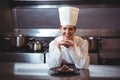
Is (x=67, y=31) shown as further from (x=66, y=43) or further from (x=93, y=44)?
(x=93, y=44)

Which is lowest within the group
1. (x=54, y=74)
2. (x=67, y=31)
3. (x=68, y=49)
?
(x=54, y=74)

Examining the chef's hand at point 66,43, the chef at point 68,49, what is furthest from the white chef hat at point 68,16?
the chef's hand at point 66,43

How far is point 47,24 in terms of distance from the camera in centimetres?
360

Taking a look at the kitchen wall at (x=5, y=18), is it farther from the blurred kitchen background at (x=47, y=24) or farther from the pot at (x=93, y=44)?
the pot at (x=93, y=44)

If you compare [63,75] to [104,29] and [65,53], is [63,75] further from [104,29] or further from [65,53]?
[104,29]

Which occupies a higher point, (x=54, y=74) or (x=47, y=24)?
(x=47, y=24)

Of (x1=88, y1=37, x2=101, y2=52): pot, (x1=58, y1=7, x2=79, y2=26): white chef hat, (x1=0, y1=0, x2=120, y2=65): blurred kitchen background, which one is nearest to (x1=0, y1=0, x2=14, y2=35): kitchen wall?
(x1=0, y1=0, x2=120, y2=65): blurred kitchen background

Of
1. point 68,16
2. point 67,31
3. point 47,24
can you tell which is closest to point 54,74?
point 67,31

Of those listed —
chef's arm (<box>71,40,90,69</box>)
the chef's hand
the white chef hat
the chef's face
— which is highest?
the white chef hat

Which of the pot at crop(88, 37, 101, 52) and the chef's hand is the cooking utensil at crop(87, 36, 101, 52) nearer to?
the pot at crop(88, 37, 101, 52)

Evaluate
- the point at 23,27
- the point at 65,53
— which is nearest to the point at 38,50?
the point at 23,27

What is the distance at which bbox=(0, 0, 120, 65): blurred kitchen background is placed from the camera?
11.0 feet

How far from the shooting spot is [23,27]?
3.64 m

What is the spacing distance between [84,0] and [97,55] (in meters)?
0.82
